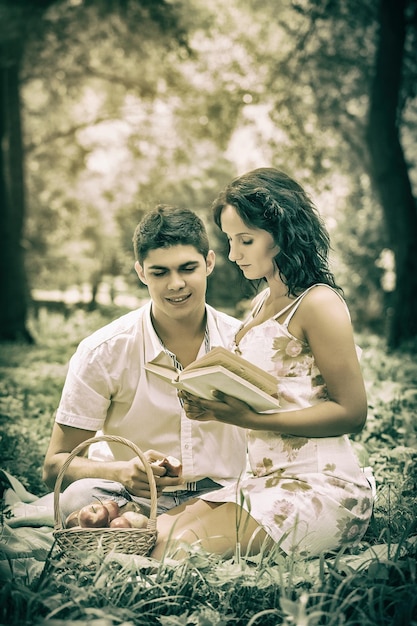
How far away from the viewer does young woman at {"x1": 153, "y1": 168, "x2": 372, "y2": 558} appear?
10.9 ft

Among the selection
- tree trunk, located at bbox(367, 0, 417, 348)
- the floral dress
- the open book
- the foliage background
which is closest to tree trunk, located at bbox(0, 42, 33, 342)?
the foliage background

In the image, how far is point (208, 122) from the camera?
53.1 ft

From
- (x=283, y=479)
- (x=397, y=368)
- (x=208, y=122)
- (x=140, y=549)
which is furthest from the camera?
(x=208, y=122)

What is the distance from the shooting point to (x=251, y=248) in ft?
11.9

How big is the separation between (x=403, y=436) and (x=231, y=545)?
2649 mm

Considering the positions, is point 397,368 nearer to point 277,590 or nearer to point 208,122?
point 277,590

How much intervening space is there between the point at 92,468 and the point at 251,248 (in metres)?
1.38

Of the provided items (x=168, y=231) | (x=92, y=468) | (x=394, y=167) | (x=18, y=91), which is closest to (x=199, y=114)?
(x=18, y=91)

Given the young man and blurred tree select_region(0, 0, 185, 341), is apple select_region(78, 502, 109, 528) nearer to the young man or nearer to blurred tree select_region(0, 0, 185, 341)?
the young man

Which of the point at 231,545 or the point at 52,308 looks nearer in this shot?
the point at 231,545

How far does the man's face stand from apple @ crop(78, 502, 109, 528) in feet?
3.68

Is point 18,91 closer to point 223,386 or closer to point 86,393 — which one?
A: point 86,393

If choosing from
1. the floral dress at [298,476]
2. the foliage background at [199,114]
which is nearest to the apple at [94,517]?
the floral dress at [298,476]

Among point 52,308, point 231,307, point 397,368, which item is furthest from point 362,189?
point 397,368
